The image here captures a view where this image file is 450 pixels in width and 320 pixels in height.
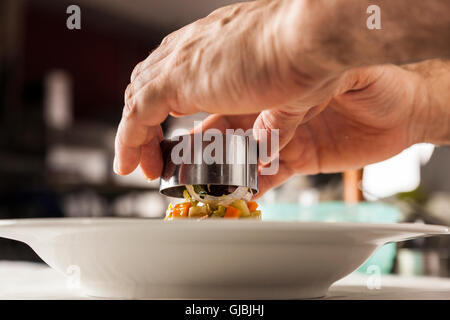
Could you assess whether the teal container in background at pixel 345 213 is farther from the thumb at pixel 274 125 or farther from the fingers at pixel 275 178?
the thumb at pixel 274 125

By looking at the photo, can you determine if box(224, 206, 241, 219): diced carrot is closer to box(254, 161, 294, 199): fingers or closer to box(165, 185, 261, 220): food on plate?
box(165, 185, 261, 220): food on plate

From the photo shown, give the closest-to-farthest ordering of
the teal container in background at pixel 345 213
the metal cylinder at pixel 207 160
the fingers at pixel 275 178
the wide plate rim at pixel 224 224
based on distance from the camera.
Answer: the wide plate rim at pixel 224 224 → the metal cylinder at pixel 207 160 → the fingers at pixel 275 178 → the teal container in background at pixel 345 213

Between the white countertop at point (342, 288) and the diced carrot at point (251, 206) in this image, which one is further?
the diced carrot at point (251, 206)

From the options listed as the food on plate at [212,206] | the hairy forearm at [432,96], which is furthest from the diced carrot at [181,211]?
the hairy forearm at [432,96]

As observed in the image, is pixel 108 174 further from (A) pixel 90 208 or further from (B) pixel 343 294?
(B) pixel 343 294

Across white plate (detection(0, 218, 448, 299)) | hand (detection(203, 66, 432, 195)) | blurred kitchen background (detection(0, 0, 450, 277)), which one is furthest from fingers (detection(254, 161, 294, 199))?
blurred kitchen background (detection(0, 0, 450, 277))

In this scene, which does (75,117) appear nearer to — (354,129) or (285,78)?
(354,129)
